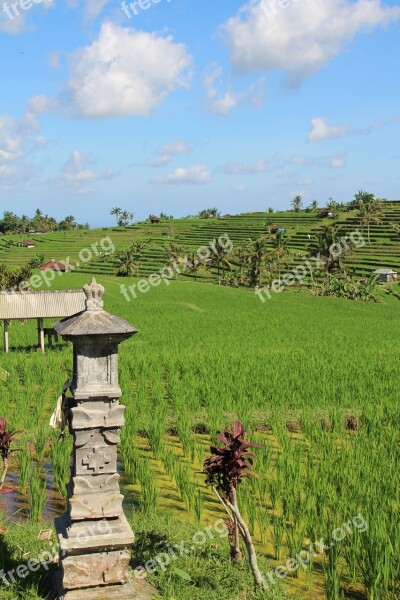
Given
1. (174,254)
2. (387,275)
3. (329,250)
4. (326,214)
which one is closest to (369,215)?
(326,214)

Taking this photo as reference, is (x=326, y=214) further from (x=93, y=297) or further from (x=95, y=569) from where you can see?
(x=95, y=569)

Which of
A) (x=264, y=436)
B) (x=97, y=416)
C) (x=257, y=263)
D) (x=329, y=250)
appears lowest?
(x=264, y=436)

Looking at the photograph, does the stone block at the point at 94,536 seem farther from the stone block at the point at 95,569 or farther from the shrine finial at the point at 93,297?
the shrine finial at the point at 93,297

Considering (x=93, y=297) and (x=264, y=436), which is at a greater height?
(x=93, y=297)

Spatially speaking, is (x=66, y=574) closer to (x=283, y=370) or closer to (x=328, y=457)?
(x=328, y=457)

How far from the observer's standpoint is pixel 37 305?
17.4 metres

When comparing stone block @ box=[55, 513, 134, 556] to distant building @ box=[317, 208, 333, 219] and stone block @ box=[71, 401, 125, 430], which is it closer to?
stone block @ box=[71, 401, 125, 430]

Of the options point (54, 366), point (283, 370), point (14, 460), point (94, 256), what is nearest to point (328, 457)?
point (14, 460)

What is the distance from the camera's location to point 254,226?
3216 inches

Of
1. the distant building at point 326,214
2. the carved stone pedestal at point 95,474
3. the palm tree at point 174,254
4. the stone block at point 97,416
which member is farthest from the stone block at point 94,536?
the distant building at point 326,214

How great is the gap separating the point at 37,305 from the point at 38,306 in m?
0.05

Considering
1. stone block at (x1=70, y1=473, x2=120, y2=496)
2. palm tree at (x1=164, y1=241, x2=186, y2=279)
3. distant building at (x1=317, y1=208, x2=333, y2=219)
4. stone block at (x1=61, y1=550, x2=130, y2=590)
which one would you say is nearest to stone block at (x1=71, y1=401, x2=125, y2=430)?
stone block at (x1=70, y1=473, x2=120, y2=496)

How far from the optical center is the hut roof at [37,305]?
56.1 feet

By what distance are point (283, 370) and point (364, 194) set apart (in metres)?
68.8
